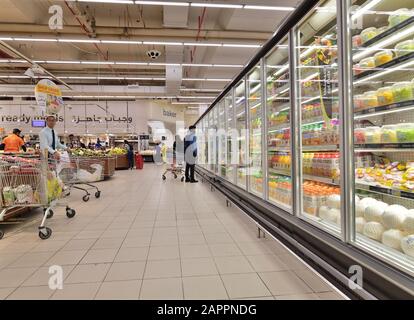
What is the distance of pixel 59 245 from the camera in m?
3.37

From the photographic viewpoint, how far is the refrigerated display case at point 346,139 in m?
1.99

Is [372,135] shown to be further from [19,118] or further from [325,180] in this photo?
[19,118]

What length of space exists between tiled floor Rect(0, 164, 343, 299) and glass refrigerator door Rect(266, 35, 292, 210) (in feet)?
2.15

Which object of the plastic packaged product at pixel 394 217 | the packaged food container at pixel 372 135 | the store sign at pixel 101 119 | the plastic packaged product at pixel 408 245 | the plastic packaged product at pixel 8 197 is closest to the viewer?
the plastic packaged product at pixel 408 245

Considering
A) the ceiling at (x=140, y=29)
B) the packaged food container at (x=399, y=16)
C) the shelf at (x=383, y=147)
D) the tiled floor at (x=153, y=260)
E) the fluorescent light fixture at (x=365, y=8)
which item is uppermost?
the ceiling at (x=140, y=29)

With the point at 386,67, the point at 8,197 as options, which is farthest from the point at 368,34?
the point at 8,197

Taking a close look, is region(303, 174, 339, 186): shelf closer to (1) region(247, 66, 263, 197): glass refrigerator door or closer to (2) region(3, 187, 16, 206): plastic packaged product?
(1) region(247, 66, 263, 197): glass refrigerator door

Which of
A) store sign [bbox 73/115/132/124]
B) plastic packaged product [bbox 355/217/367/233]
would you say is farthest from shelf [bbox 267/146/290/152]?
store sign [bbox 73/115/132/124]

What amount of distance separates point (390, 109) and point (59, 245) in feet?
11.8

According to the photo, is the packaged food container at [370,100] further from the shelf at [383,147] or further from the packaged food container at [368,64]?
the shelf at [383,147]

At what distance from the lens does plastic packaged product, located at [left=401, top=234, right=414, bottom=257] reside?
5.89 ft

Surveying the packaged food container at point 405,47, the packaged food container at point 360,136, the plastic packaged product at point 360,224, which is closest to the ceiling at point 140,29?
the packaged food container at point 405,47

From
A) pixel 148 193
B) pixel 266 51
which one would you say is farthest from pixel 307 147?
pixel 148 193

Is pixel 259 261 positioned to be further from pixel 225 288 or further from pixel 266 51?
pixel 266 51
